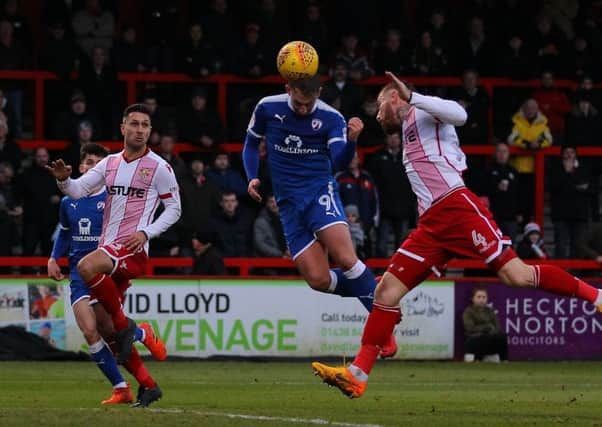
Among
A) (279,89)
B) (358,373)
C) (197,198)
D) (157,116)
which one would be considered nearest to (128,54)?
(157,116)

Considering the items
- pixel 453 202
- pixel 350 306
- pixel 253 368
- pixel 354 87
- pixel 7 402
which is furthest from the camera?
pixel 354 87

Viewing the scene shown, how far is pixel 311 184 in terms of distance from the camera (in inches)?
532

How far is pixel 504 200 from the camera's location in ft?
79.2

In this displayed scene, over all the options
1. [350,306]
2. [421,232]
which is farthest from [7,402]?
[350,306]

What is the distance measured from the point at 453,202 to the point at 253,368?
908 centimetres

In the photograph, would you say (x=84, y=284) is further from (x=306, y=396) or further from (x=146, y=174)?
(x=306, y=396)

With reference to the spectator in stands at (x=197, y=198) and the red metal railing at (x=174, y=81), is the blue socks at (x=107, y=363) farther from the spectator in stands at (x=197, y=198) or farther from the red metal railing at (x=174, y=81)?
the red metal railing at (x=174, y=81)

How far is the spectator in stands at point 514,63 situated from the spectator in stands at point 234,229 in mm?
5764

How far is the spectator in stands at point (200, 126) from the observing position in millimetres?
24031

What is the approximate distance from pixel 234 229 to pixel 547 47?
23.0ft

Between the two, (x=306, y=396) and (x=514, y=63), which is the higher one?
(x=514, y=63)

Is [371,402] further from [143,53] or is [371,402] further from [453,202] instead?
[143,53]

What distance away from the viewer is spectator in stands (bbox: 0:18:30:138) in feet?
78.6

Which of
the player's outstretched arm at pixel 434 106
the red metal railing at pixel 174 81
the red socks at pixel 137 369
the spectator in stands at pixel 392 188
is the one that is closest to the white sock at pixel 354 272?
the red socks at pixel 137 369
